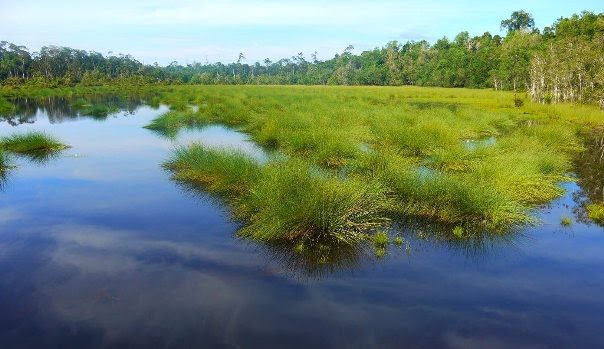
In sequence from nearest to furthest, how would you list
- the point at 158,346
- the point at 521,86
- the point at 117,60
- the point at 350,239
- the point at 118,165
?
the point at 158,346 → the point at 350,239 → the point at 118,165 → the point at 521,86 → the point at 117,60

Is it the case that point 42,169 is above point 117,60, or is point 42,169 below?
below

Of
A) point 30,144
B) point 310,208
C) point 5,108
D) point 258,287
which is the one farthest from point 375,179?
point 5,108

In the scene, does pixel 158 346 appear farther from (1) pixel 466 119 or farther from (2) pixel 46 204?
(1) pixel 466 119

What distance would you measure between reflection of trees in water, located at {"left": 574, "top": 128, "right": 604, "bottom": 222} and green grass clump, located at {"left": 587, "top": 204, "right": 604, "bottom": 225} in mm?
118

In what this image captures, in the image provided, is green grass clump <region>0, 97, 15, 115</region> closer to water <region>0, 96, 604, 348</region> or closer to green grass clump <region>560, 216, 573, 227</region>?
water <region>0, 96, 604, 348</region>

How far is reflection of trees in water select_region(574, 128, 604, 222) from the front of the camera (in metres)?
13.1

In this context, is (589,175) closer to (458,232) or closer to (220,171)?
(458,232)

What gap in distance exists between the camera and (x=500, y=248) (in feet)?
31.6

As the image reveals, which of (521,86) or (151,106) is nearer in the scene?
(151,106)

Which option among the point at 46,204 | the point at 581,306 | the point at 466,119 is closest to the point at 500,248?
the point at 581,306

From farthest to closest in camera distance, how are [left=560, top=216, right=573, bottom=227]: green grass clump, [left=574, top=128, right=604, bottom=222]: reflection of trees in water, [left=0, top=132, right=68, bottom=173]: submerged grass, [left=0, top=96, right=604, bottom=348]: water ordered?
[left=0, top=132, right=68, bottom=173]: submerged grass → [left=574, top=128, right=604, bottom=222]: reflection of trees in water → [left=560, top=216, right=573, bottom=227]: green grass clump → [left=0, top=96, right=604, bottom=348]: water

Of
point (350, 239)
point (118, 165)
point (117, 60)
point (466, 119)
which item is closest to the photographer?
point (350, 239)

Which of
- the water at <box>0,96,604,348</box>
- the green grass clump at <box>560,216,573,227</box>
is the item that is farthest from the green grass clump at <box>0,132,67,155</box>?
the green grass clump at <box>560,216,573,227</box>

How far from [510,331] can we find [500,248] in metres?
3.18
